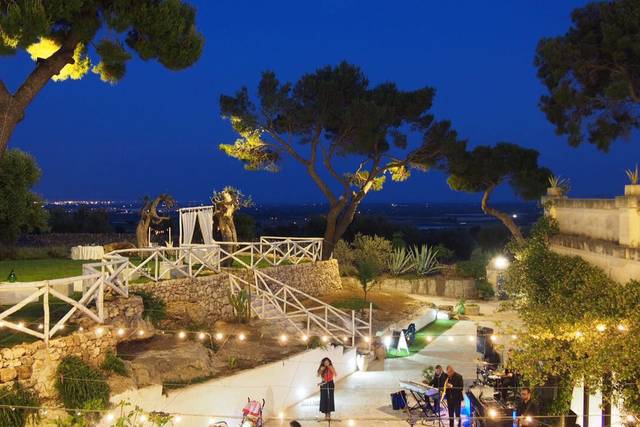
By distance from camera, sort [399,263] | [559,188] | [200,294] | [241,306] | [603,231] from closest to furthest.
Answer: [603,231] < [559,188] < [241,306] < [200,294] < [399,263]

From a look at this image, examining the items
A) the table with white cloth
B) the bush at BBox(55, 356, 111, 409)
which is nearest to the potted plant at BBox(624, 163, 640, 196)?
the bush at BBox(55, 356, 111, 409)

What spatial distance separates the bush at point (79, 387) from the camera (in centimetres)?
761

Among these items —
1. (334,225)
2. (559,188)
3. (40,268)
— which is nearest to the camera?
(559,188)

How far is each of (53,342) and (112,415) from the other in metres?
1.29

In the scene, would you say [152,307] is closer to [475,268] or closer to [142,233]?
[142,233]

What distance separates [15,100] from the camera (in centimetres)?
909

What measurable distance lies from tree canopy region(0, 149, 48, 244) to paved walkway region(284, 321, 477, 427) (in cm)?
926

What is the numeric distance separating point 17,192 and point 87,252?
252cm

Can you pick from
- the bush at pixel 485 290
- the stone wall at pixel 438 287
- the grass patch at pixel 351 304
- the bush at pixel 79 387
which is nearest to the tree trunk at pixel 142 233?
the grass patch at pixel 351 304

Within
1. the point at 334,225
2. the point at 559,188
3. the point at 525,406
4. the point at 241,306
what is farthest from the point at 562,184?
the point at 334,225

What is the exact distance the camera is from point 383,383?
1197 centimetres

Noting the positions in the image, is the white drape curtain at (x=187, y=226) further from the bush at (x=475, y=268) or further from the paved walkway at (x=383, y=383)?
the bush at (x=475, y=268)

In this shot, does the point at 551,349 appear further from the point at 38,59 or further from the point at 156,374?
the point at 38,59

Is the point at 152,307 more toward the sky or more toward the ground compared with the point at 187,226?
more toward the ground
